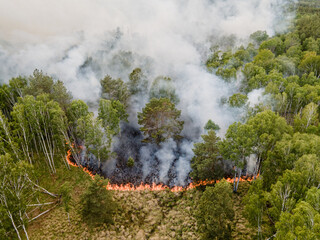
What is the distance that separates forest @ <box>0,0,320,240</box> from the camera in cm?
2292

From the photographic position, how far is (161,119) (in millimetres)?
41469

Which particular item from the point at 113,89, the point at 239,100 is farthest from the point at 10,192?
the point at 239,100

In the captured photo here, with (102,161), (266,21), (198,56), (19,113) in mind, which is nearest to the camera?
(19,113)

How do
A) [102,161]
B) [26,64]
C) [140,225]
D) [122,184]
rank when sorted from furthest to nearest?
[26,64] < [102,161] < [122,184] < [140,225]

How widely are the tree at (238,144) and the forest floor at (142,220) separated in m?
7.58

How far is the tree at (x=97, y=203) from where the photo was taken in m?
27.2

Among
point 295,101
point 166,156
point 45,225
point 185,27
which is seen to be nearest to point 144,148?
point 166,156

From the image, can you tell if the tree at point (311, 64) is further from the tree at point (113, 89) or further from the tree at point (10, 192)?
the tree at point (10, 192)

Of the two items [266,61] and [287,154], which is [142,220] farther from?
[266,61]

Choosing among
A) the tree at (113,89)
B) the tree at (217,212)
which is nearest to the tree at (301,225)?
the tree at (217,212)

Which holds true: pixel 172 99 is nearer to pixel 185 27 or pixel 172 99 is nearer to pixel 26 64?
pixel 26 64

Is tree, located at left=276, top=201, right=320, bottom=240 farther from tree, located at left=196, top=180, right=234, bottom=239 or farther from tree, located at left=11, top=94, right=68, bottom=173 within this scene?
tree, located at left=11, top=94, right=68, bottom=173

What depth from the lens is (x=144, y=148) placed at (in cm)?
4353

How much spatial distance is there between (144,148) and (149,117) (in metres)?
7.15
